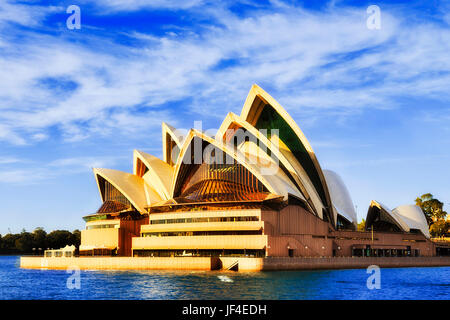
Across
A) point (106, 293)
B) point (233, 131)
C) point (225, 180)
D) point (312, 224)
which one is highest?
point (233, 131)

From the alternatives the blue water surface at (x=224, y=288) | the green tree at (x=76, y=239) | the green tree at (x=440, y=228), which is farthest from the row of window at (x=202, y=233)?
the green tree at (x=76, y=239)

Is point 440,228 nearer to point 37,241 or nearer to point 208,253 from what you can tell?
point 208,253

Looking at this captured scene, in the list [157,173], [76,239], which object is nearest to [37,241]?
[76,239]

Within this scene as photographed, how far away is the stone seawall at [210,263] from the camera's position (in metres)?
69.1

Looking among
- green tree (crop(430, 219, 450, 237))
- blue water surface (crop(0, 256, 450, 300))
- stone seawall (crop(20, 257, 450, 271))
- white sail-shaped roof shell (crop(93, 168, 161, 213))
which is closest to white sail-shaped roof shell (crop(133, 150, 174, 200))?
white sail-shaped roof shell (crop(93, 168, 161, 213))

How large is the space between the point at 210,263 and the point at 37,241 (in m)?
105

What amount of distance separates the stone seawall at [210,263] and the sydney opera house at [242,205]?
2962mm

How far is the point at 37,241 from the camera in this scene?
161 m

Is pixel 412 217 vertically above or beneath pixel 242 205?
beneath

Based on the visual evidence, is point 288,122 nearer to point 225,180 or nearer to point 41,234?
point 225,180

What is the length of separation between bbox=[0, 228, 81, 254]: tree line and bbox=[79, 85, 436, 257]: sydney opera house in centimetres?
5750
